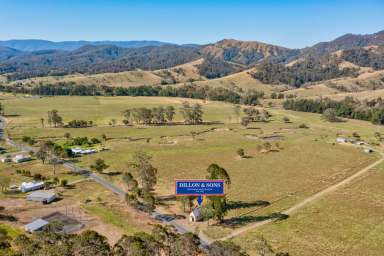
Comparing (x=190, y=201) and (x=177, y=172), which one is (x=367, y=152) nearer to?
(x=177, y=172)

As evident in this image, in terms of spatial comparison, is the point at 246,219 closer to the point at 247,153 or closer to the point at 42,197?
the point at 42,197

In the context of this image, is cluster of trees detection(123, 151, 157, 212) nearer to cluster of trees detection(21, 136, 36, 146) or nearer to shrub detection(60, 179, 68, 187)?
shrub detection(60, 179, 68, 187)

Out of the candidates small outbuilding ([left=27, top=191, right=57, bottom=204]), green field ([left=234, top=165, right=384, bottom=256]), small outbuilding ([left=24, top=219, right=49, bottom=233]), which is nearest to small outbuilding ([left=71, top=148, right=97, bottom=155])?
small outbuilding ([left=27, top=191, right=57, bottom=204])

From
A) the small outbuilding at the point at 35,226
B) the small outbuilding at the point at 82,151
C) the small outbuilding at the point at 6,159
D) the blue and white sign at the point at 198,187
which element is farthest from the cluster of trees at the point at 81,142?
the blue and white sign at the point at 198,187

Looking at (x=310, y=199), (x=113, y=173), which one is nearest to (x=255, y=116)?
(x=113, y=173)

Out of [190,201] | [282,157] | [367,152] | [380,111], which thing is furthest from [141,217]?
[380,111]

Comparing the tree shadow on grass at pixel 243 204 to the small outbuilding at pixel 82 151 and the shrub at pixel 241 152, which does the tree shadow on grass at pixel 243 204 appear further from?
the small outbuilding at pixel 82 151
